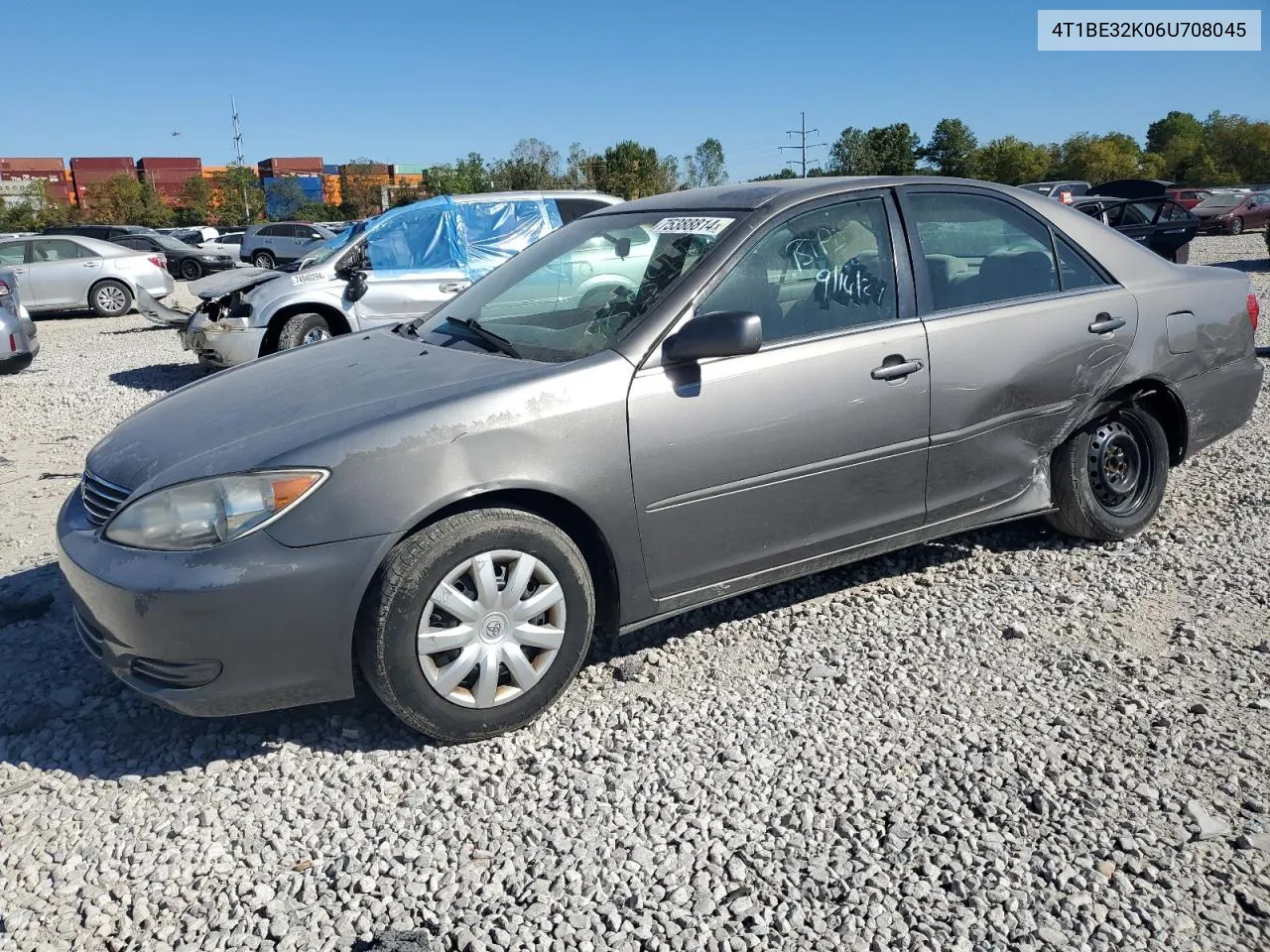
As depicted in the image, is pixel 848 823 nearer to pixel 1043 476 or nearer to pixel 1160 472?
pixel 1043 476

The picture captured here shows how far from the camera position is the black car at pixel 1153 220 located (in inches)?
642

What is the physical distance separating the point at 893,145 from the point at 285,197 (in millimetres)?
46109

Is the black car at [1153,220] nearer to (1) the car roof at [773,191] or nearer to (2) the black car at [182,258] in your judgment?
(1) the car roof at [773,191]

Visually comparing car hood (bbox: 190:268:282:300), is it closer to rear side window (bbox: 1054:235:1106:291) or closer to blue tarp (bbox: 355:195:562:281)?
blue tarp (bbox: 355:195:562:281)

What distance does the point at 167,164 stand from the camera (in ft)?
320

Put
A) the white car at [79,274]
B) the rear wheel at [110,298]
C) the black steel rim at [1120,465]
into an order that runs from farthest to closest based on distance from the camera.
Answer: the rear wheel at [110,298]
the white car at [79,274]
the black steel rim at [1120,465]

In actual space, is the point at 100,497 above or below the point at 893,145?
below

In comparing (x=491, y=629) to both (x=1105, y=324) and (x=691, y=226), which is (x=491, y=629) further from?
(x=1105, y=324)

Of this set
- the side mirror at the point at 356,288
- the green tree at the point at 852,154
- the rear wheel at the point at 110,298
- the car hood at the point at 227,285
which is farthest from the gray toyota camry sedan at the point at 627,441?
the green tree at the point at 852,154

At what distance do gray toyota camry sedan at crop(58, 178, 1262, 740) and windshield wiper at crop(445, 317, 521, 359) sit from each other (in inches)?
0.6

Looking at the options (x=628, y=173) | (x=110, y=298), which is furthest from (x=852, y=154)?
(x=110, y=298)

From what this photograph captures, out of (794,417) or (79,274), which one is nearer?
(794,417)

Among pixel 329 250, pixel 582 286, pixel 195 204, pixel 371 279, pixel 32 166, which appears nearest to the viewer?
pixel 582 286

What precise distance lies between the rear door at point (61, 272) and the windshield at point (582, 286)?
16.3 m
